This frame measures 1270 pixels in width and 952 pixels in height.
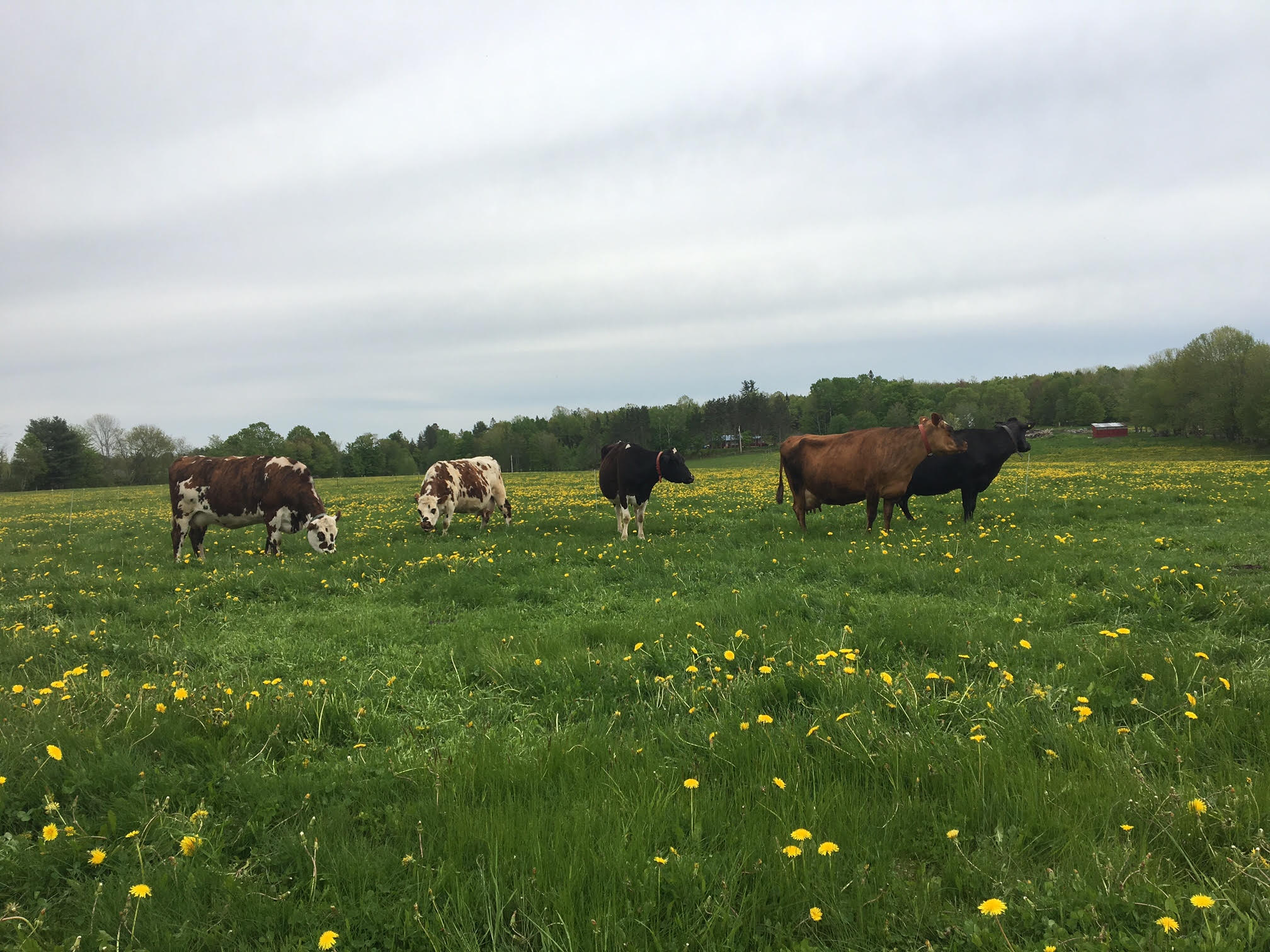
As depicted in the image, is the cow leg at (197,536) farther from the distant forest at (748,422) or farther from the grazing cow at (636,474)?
the distant forest at (748,422)

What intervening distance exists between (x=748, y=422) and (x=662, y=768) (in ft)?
310

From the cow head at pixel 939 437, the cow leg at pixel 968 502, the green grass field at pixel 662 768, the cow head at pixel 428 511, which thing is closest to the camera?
the green grass field at pixel 662 768

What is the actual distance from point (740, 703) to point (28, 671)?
20.9 feet

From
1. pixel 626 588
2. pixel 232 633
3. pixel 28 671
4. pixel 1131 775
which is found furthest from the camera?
pixel 626 588

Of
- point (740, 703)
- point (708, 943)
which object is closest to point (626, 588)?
point (740, 703)

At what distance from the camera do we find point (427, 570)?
10.2 meters

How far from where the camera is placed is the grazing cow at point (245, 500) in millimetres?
13125

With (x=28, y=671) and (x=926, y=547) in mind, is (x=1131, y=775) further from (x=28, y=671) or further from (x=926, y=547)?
(x=28, y=671)

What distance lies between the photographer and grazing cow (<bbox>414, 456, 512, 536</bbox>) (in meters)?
15.2

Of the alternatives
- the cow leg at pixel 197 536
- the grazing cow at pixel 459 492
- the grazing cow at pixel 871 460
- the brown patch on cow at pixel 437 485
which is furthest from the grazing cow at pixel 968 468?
the cow leg at pixel 197 536

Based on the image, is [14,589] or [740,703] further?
[14,589]

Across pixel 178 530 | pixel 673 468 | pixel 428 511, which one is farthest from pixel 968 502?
pixel 178 530

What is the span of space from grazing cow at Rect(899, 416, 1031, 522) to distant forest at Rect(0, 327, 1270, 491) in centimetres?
3247

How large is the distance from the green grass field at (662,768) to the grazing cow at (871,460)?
4.35 meters
